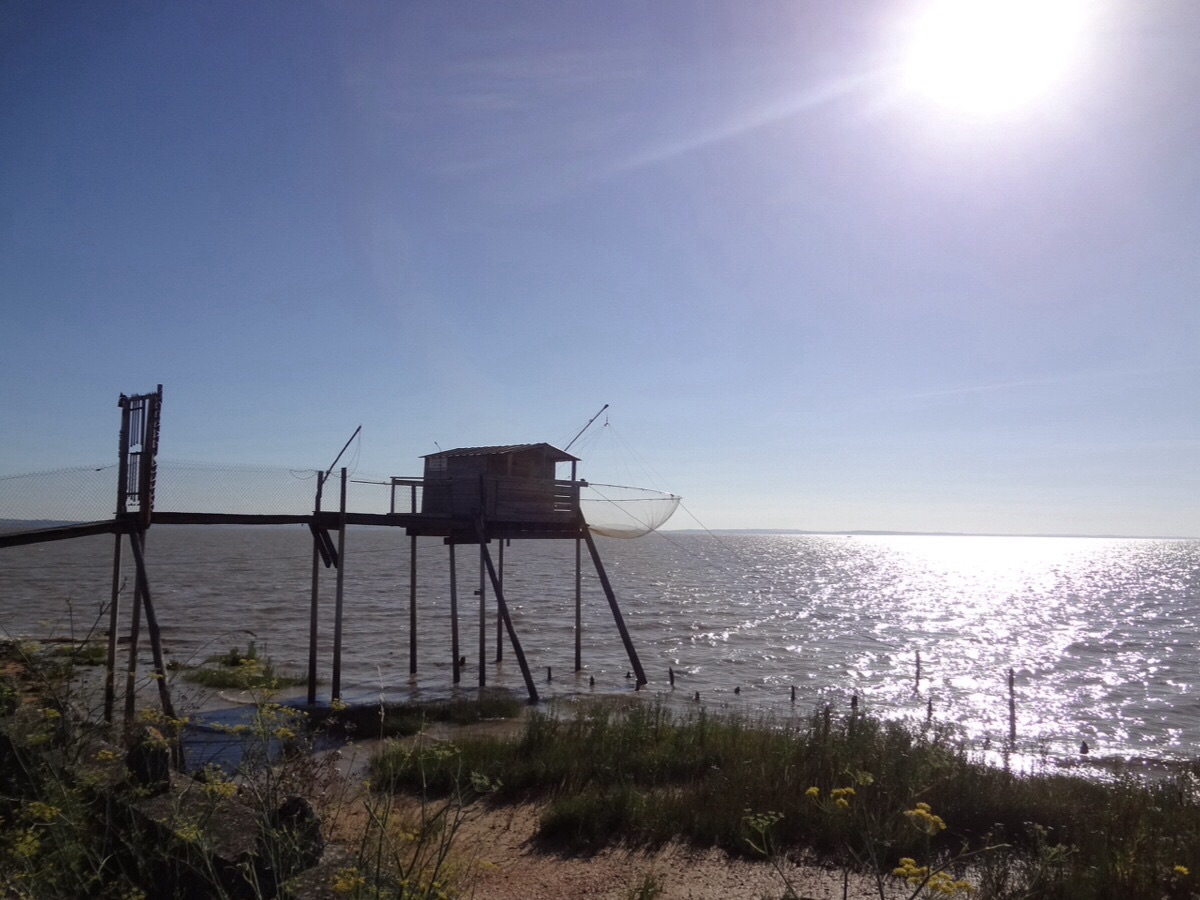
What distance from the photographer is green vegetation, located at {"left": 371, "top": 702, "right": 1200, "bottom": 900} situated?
23.8 ft

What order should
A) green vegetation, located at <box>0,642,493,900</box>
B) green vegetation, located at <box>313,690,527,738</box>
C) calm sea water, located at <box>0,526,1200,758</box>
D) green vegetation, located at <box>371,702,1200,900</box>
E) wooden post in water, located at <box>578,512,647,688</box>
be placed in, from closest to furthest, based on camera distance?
green vegetation, located at <box>0,642,493,900</box> < green vegetation, located at <box>371,702,1200,900</box> < green vegetation, located at <box>313,690,527,738</box> < wooden post in water, located at <box>578,512,647,688</box> < calm sea water, located at <box>0,526,1200,758</box>

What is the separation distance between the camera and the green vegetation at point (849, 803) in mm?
7250

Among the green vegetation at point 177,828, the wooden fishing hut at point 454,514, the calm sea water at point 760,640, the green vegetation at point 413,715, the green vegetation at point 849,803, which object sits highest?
the wooden fishing hut at point 454,514

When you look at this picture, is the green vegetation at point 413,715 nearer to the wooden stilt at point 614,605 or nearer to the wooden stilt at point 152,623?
the wooden stilt at point 152,623

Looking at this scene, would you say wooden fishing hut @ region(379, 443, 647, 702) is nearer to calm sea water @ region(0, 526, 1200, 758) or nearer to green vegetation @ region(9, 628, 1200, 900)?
calm sea water @ region(0, 526, 1200, 758)

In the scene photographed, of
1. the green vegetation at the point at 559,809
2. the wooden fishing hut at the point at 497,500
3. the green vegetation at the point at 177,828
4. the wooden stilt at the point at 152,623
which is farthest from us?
the wooden fishing hut at the point at 497,500

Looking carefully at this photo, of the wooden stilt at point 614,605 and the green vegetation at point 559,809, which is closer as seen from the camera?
the green vegetation at point 559,809

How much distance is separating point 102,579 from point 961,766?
195ft

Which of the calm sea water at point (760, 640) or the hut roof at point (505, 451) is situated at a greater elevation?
the hut roof at point (505, 451)

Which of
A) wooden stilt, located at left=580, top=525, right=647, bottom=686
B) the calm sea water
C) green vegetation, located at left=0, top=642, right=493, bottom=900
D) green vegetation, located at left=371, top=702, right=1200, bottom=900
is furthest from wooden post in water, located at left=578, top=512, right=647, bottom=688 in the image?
green vegetation, located at left=0, top=642, right=493, bottom=900

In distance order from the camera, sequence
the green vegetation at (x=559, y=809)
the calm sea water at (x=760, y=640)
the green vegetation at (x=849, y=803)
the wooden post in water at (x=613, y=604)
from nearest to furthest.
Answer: the green vegetation at (x=559, y=809) → the green vegetation at (x=849, y=803) → the wooden post in water at (x=613, y=604) → the calm sea water at (x=760, y=640)

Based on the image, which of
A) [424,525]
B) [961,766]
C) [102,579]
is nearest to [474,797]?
[961,766]

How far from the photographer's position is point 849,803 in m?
7.71

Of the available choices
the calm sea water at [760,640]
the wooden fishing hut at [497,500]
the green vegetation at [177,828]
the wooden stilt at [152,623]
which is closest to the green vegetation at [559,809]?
the green vegetation at [177,828]
